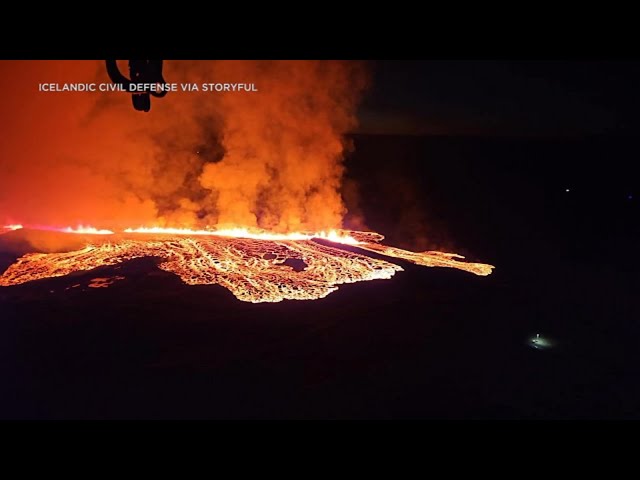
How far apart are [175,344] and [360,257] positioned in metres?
3.21

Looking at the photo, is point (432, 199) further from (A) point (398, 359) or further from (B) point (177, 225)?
(A) point (398, 359)

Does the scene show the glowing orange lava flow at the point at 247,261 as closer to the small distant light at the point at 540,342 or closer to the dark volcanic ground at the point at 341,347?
the dark volcanic ground at the point at 341,347

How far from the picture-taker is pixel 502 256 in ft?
22.2

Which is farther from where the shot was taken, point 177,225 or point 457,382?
point 177,225

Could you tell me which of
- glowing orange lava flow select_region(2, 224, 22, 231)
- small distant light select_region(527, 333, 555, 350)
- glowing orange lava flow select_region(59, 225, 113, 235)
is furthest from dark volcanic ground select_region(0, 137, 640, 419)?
glowing orange lava flow select_region(2, 224, 22, 231)

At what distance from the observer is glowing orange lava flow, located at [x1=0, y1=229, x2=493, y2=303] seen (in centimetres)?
499

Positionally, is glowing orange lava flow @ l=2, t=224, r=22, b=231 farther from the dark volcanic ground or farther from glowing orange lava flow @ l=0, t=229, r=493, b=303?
the dark volcanic ground

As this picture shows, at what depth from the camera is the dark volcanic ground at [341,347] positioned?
3078 mm

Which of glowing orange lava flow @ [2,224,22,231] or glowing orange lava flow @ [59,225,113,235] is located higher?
glowing orange lava flow @ [2,224,22,231]

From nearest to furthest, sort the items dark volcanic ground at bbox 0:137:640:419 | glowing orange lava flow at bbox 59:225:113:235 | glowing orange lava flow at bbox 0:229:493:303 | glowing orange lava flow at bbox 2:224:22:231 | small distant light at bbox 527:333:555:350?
dark volcanic ground at bbox 0:137:640:419
small distant light at bbox 527:333:555:350
glowing orange lava flow at bbox 0:229:493:303
glowing orange lava flow at bbox 2:224:22:231
glowing orange lava flow at bbox 59:225:113:235

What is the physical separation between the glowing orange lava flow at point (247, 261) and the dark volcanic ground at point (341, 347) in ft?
0.88

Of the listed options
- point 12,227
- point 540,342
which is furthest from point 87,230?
point 540,342

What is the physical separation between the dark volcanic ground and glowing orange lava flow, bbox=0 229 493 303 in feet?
0.88

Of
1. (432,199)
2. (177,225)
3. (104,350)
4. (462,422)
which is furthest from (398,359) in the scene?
(432,199)
